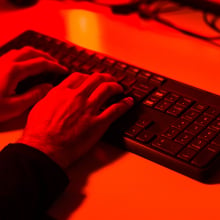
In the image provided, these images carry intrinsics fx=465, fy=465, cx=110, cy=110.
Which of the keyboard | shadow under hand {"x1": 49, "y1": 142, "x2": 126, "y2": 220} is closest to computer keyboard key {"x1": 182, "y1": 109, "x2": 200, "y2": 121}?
the keyboard

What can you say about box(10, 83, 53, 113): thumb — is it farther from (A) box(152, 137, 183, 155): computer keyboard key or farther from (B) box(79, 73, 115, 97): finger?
(A) box(152, 137, 183, 155): computer keyboard key

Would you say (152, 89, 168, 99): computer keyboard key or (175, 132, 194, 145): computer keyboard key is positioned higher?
(152, 89, 168, 99): computer keyboard key

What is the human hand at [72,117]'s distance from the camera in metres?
0.69

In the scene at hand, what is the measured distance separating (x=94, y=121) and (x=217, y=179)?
0.67 feet

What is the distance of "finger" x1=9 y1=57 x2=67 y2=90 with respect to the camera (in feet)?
2.66

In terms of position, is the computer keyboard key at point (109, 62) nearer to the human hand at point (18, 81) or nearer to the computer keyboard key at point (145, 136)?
the human hand at point (18, 81)

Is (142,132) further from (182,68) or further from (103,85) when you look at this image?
(182,68)

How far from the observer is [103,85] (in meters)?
0.75

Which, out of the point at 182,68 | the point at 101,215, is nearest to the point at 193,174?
the point at 101,215

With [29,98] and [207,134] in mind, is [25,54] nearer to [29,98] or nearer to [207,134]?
[29,98]

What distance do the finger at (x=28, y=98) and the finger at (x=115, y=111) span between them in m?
0.14

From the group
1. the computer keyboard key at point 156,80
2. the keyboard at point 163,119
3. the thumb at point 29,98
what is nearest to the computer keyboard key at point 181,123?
the keyboard at point 163,119

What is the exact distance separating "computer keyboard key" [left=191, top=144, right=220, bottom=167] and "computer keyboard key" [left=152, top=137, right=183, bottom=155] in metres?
0.03

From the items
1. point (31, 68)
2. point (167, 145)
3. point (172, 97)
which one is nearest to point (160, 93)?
point (172, 97)
